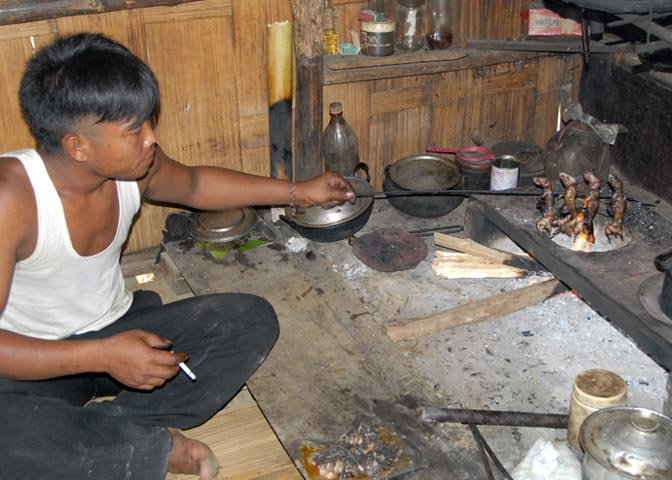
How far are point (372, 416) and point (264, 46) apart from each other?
232cm

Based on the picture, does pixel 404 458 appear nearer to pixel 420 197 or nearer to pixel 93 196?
pixel 93 196

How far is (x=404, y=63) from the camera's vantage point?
4703 mm

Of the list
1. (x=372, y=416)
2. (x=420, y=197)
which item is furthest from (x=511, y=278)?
(x=372, y=416)

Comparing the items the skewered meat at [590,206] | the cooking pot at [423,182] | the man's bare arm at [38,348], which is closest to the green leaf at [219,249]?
the cooking pot at [423,182]

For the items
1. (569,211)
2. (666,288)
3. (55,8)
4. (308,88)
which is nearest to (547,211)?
(569,211)

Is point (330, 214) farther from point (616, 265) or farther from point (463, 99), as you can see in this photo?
point (616, 265)

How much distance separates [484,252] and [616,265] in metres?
0.90

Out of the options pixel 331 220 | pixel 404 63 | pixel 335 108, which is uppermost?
pixel 404 63

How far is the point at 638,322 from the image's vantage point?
324 cm

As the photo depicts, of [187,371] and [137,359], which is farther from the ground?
[137,359]

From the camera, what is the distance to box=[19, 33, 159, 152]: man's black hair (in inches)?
104

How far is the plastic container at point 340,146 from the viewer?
4.77 meters

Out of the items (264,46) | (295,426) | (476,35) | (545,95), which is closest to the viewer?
(295,426)

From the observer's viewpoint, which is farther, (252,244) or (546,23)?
(546,23)
